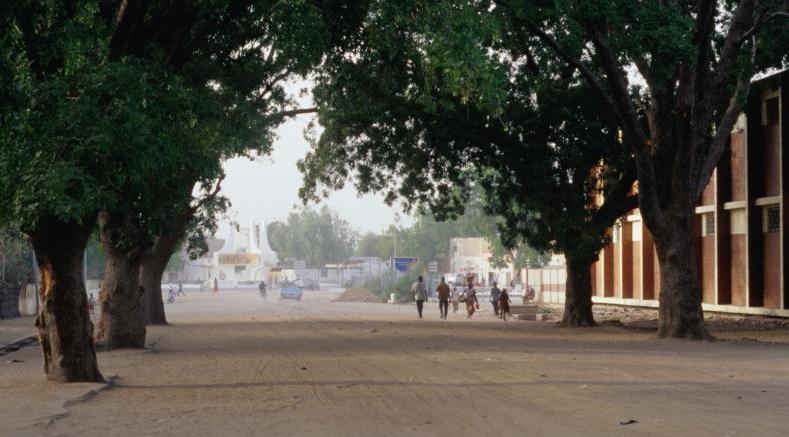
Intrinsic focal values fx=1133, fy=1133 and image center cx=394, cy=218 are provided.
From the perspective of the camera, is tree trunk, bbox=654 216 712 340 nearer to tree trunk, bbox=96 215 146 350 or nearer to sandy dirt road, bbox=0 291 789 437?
sandy dirt road, bbox=0 291 789 437

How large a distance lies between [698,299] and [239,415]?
59.4ft

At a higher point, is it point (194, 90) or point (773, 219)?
point (194, 90)

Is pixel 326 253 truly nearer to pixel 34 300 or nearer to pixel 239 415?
pixel 34 300

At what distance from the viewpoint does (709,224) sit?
4112 cm

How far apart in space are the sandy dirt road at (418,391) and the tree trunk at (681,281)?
46.3 inches

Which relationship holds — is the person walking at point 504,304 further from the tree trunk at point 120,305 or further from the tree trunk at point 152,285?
the tree trunk at point 120,305

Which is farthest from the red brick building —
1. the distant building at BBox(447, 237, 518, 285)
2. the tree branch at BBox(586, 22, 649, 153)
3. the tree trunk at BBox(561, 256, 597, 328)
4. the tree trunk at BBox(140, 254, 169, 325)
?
the distant building at BBox(447, 237, 518, 285)

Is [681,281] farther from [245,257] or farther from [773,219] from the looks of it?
[245,257]

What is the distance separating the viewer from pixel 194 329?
40.7 m

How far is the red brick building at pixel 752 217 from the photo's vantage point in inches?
1378

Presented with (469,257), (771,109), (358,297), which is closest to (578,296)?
(771,109)

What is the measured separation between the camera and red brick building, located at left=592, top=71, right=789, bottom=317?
35.0 meters

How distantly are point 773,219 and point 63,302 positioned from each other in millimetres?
25335

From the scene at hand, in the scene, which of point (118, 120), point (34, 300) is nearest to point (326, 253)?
point (34, 300)
